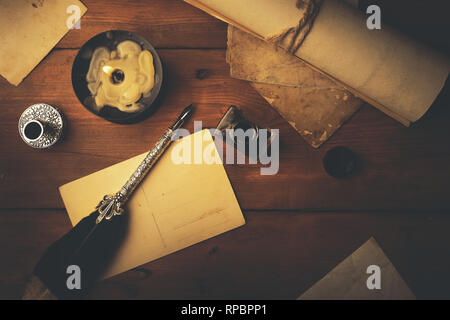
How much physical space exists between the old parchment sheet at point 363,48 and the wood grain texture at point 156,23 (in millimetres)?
90

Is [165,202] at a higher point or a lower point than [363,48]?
lower

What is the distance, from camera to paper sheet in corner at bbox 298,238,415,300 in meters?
0.59

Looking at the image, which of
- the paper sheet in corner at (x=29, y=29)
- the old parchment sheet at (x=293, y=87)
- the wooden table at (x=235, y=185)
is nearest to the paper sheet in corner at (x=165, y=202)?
the wooden table at (x=235, y=185)

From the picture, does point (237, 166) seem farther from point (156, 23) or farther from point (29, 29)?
point (29, 29)

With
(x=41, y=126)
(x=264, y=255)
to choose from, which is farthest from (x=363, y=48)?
(x=41, y=126)

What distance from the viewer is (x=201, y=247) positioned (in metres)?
0.62

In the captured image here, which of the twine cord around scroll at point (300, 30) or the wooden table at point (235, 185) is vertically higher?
the twine cord around scroll at point (300, 30)

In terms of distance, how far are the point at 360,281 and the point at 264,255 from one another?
20cm

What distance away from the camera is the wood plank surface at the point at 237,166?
591 mm

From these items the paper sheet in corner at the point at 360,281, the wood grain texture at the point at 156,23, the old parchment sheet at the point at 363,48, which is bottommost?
the paper sheet in corner at the point at 360,281

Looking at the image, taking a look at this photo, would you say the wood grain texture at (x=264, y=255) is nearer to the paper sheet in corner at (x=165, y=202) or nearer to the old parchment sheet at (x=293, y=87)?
the paper sheet in corner at (x=165, y=202)

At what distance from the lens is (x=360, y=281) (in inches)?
23.4
